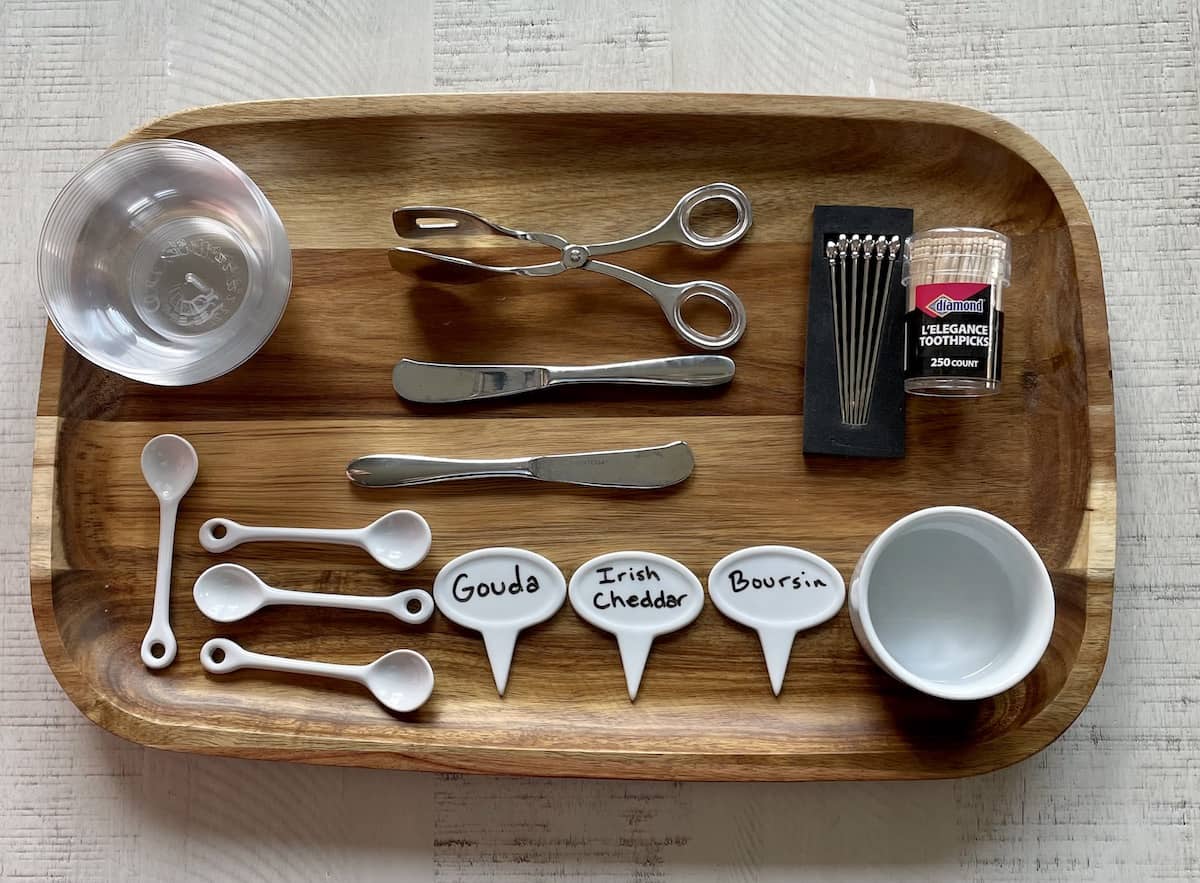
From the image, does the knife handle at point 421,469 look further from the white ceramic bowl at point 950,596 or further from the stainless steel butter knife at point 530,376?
the white ceramic bowl at point 950,596

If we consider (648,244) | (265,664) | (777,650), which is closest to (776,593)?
(777,650)

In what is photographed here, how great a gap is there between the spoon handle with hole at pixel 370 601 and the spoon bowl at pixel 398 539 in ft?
0.09

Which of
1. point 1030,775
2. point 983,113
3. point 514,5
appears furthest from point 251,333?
point 1030,775

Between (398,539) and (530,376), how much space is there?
177 millimetres

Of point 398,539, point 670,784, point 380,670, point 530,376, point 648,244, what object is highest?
point 648,244

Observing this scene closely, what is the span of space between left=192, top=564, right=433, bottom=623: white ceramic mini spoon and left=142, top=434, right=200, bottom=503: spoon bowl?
0.08 metres

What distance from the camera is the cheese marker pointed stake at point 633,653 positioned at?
72 centimetres

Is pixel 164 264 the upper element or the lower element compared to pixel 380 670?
upper

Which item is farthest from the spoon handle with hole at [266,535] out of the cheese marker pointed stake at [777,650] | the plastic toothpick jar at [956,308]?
the plastic toothpick jar at [956,308]

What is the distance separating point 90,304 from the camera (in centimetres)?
75

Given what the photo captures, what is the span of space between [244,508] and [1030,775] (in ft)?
2.37

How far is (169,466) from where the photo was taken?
75cm

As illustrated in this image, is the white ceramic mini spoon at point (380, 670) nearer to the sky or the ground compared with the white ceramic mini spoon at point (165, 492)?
nearer to the ground

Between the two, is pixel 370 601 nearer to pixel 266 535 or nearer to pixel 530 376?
pixel 266 535
